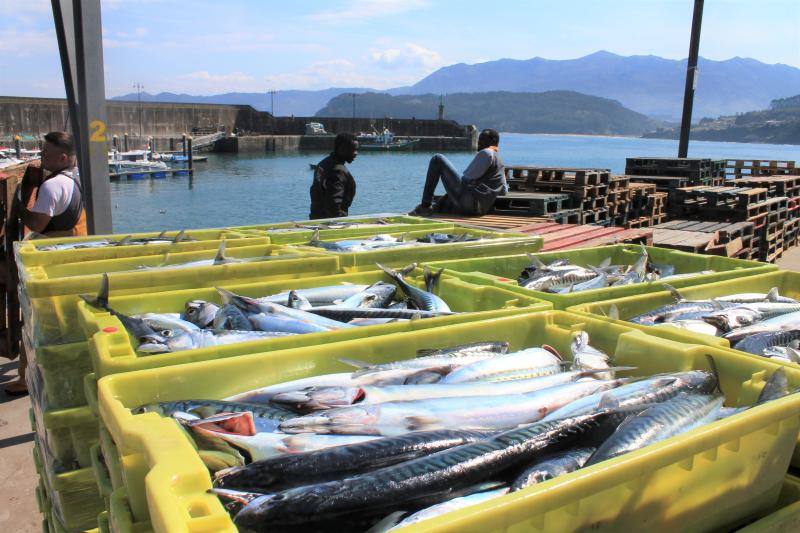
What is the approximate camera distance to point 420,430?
5.19ft

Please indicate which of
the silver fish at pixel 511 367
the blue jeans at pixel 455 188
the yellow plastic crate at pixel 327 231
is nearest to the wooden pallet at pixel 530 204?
the blue jeans at pixel 455 188

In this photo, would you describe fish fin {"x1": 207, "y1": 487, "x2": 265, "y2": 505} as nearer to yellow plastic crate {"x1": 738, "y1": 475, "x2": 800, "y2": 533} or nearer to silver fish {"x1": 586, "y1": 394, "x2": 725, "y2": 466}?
silver fish {"x1": 586, "y1": 394, "x2": 725, "y2": 466}

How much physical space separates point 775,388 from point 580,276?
1907 mm

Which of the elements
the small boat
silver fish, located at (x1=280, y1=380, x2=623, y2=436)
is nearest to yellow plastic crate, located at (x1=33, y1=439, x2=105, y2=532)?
silver fish, located at (x1=280, y1=380, x2=623, y2=436)

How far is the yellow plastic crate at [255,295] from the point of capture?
1789mm

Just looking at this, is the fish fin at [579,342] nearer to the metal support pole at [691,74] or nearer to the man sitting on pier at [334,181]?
the man sitting on pier at [334,181]

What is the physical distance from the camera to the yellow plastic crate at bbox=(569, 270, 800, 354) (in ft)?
7.04

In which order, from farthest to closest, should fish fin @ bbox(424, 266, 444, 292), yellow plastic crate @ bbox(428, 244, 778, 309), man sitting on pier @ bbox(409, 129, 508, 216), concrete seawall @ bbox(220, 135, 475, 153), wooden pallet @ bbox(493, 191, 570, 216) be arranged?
concrete seawall @ bbox(220, 135, 475, 153), wooden pallet @ bbox(493, 191, 570, 216), man sitting on pier @ bbox(409, 129, 508, 216), fish fin @ bbox(424, 266, 444, 292), yellow plastic crate @ bbox(428, 244, 778, 309)

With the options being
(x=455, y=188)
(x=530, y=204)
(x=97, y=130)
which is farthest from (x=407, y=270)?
(x=530, y=204)

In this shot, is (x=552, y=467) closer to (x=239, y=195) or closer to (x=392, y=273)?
(x=392, y=273)

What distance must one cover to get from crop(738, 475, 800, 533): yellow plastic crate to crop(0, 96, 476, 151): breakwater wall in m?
55.1

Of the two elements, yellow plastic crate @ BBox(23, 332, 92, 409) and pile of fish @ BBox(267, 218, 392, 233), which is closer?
yellow plastic crate @ BBox(23, 332, 92, 409)

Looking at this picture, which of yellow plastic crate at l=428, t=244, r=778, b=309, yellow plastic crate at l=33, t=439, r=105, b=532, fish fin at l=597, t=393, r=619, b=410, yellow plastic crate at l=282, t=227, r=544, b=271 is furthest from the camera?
yellow plastic crate at l=282, t=227, r=544, b=271

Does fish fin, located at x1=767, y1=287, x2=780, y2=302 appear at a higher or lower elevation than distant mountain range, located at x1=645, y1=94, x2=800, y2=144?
lower
